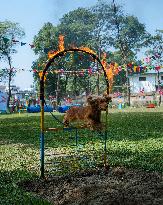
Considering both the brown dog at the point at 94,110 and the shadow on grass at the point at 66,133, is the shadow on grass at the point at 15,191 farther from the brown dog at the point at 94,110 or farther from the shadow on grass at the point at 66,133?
the shadow on grass at the point at 66,133

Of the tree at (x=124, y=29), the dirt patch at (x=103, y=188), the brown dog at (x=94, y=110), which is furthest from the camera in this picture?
the tree at (x=124, y=29)

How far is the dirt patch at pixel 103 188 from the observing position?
5219 millimetres

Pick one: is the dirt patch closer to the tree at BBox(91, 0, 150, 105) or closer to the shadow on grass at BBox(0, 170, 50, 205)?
the shadow on grass at BBox(0, 170, 50, 205)

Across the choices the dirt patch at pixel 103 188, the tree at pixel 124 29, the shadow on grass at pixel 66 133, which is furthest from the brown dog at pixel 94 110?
the tree at pixel 124 29

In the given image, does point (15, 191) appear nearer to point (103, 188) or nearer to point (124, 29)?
point (103, 188)

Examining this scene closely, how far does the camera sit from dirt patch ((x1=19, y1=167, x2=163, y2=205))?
17.1 feet

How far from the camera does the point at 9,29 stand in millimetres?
67500

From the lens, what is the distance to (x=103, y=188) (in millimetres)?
5852

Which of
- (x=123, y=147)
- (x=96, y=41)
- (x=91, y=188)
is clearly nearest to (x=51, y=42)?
(x=96, y=41)

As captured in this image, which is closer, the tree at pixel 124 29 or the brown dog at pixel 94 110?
the brown dog at pixel 94 110

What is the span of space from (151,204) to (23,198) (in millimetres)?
1867

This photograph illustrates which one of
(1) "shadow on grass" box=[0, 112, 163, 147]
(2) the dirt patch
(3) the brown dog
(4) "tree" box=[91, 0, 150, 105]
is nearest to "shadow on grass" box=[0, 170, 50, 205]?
(2) the dirt patch

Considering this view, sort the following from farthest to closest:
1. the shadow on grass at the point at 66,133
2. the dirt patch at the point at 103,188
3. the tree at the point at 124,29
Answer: the tree at the point at 124,29
the shadow on grass at the point at 66,133
the dirt patch at the point at 103,188

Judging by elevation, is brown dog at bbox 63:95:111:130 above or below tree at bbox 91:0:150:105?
below
